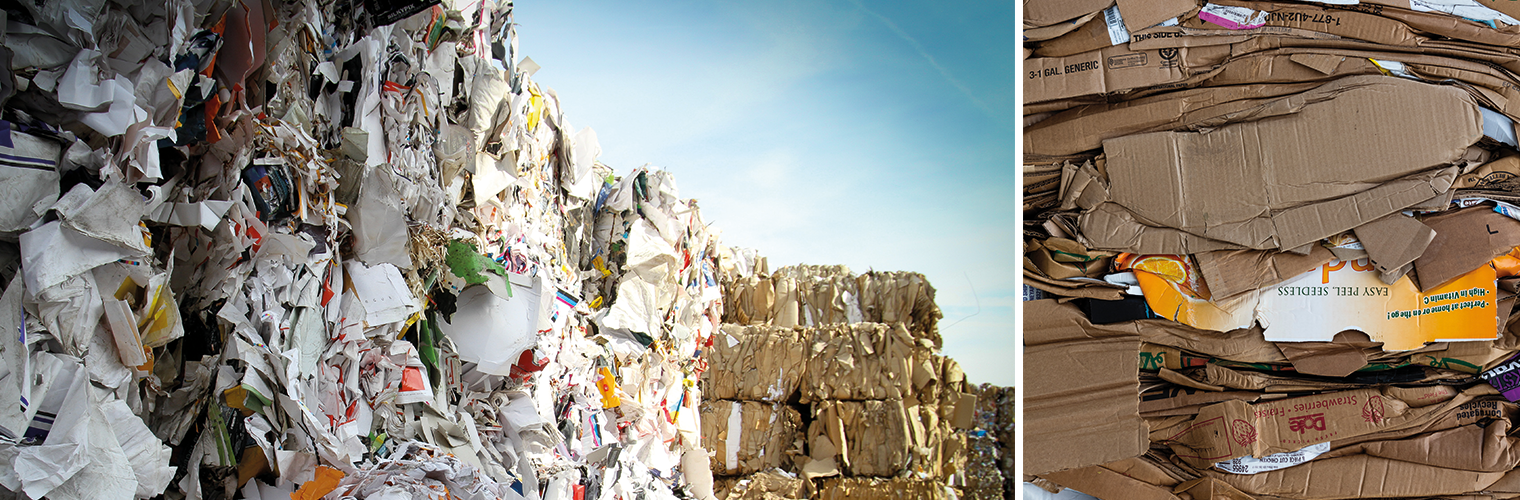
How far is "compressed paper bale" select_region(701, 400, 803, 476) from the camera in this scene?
2.06 metres

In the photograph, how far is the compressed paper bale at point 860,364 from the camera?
199 centimetres

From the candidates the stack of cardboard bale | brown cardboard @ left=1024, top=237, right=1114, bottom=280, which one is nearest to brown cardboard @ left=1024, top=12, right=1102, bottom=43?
brown cardboard @ left=1024, top=237, right=1114, bottom=280

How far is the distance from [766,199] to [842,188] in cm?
17

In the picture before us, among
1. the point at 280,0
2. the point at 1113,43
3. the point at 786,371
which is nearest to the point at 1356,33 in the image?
the point at 1113,43

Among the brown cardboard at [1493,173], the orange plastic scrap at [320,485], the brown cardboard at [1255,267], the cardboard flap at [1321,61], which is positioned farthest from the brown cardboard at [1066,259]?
the orange plastic scrap at [320,485]

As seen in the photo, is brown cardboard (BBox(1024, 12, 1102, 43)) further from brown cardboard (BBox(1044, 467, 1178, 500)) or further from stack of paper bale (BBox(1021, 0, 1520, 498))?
brown cardboard (BBox(1044, 467, 1178, 500))

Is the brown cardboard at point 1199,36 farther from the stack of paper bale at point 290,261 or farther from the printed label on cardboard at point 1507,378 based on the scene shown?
the stack of paper bale at point 290,261

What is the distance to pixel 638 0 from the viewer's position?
129 centimetres

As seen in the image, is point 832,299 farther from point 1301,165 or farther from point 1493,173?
point 1493,173

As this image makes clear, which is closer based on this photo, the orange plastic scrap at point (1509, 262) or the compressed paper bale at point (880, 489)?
the orange plastic scrap at point (1509, 262)

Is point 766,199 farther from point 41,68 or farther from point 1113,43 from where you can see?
point 41,68

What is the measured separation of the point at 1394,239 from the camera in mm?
1217

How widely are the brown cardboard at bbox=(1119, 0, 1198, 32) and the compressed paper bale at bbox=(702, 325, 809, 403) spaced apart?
3.73 ft

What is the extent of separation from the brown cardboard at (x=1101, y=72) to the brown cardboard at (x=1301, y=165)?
9cm
